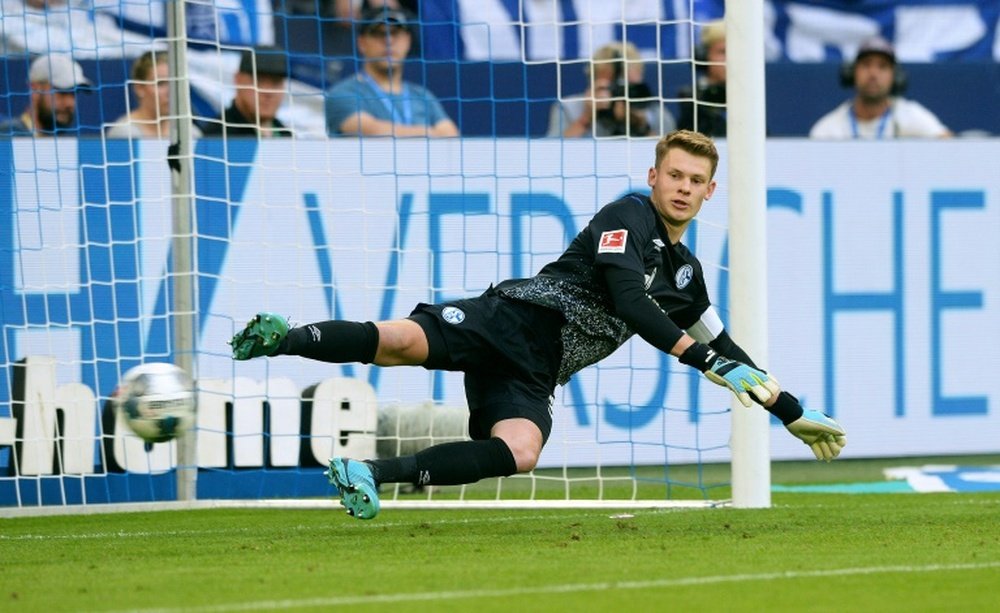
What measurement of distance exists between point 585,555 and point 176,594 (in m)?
1.57

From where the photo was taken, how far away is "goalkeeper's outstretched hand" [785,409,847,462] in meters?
6.50

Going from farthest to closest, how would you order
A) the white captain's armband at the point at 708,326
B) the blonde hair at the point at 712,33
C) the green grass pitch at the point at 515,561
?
1. the blonde hair at the point at 712,33
2. the white captain's armband at the point at 708,326
3. the green grass pitch at the point at 515,561

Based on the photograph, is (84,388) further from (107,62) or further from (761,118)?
(761,118)

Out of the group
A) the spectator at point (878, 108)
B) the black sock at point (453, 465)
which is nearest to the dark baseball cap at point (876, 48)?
the spectator at point (878, 108)

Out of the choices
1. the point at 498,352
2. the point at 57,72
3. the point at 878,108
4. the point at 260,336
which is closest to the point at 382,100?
the point at 57,72

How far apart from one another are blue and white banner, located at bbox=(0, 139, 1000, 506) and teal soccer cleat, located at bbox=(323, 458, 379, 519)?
9.86ft

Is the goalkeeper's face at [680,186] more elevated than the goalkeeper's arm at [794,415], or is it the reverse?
the goalkeeper's face at [680,186]

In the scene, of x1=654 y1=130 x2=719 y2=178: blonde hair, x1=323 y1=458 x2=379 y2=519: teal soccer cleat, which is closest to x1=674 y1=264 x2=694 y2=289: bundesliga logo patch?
x1=654 y1=130 x2=719 y2=178: blonde hair

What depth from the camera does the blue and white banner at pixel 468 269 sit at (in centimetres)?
949

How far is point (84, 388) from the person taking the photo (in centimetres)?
926

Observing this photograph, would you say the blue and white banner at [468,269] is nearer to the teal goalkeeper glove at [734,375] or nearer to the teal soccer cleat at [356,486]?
the teal soccer cleat at [356,486]

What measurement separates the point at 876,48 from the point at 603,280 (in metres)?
6.76

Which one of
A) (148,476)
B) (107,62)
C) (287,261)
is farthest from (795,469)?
(107,62)

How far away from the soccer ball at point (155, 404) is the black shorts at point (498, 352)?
1021 mm
